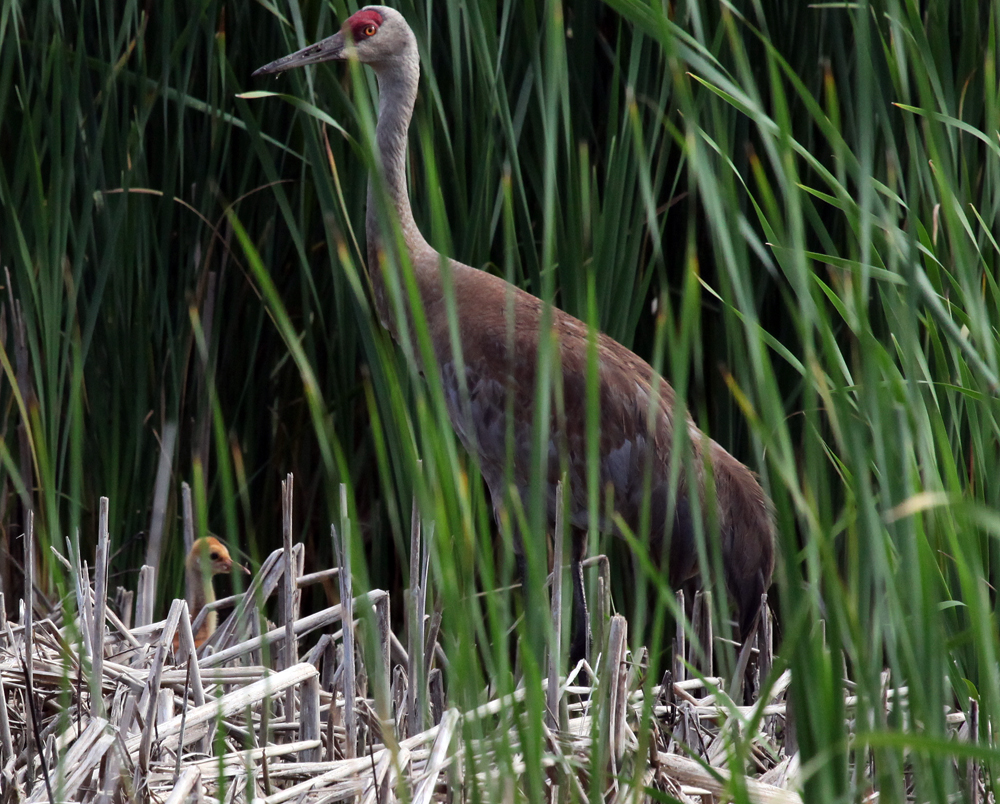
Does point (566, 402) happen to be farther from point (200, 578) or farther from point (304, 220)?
point (200, 578)

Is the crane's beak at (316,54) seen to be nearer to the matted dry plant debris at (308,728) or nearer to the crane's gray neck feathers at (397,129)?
the crane's gray neck feathers at (397,129)

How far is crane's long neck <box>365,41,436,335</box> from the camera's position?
3033 mm

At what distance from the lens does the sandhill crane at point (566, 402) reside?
9.27 ft

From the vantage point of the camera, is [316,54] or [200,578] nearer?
[316,54]

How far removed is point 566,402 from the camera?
3037mm

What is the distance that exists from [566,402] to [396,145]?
766mm

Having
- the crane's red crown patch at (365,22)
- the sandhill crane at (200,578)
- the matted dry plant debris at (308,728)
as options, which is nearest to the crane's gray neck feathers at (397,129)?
the crane's red crown patch at (365,22)

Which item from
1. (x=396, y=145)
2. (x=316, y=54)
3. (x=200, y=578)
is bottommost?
(x=200, y=578)

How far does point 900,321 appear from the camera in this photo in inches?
40.4

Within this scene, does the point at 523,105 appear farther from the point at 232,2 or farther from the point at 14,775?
the point at 14,775

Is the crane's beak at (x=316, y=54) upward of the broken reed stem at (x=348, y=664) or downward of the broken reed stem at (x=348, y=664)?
upward

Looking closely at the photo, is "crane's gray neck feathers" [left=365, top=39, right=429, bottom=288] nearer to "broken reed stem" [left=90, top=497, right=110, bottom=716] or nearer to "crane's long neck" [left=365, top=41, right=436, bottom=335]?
"crane's long neck" [left=365, top=41, right=436, bottom=335]

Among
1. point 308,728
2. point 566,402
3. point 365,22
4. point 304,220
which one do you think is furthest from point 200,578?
point 365,22

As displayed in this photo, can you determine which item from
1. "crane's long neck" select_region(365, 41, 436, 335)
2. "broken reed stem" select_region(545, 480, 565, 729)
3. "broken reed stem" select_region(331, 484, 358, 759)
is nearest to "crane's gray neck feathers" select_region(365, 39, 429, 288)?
"crane's long neck" select_region(365, 41, 436, 335)
